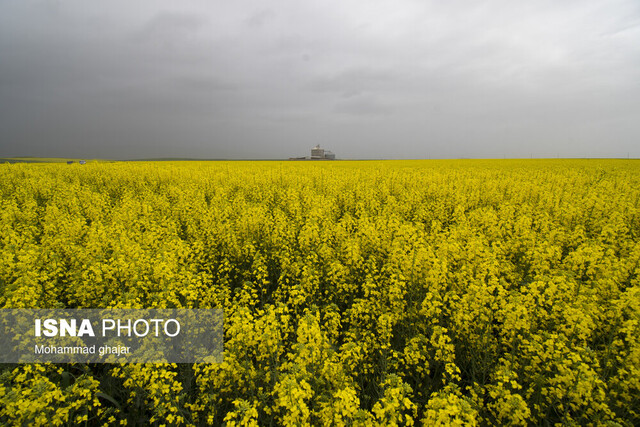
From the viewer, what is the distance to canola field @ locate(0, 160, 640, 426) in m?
3.20

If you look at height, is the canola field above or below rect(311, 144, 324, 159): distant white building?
below

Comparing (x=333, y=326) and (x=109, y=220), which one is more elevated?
(x=109, y=220)

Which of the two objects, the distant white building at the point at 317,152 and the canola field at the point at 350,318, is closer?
the canola field at the point at 350,318

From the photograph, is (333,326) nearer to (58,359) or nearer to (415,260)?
(415,260)

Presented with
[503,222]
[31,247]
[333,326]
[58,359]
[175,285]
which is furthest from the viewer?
[503,222]

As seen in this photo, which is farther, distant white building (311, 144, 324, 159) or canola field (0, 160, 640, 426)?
distant white building (311, 144, 324, 159)

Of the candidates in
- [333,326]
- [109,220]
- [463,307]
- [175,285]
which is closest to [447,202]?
[463,307]

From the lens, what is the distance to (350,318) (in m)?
5.15

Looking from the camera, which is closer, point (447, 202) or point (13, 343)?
point (13, 343)

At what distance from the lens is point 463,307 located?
4812 millimetres

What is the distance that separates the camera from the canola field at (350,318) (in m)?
3.20

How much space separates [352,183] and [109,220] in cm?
1285

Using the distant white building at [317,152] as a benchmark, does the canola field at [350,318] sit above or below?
below

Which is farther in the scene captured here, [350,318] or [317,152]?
[317,152]
